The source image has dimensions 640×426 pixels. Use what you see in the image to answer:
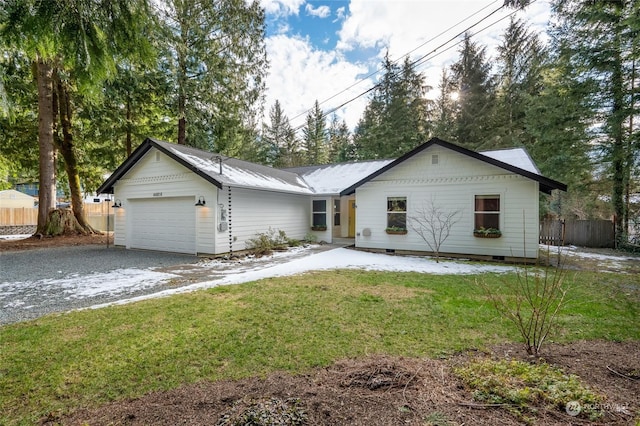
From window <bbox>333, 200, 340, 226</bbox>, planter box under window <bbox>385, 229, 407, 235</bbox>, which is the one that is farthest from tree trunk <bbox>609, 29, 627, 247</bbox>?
window <bbox>333, 200, 340, 226</bbox>

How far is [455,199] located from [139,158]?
448 inches

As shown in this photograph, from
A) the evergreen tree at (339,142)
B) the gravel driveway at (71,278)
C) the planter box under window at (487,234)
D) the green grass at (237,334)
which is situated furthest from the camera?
the evergreen tree at (339,142)

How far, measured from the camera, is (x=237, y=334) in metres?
3.52

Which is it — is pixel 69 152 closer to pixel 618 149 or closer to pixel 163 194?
pixel 163 194

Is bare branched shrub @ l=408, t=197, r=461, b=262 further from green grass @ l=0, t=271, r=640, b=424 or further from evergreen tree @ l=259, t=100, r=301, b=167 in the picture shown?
evergreen tree @ l=259, t=100, r=301, b=167

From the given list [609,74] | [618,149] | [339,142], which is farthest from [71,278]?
[339,142]

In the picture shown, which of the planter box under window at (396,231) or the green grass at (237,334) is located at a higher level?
the planter box under window at (396,231)

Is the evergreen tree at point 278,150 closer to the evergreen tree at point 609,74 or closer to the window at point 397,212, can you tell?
the window at point 397,212

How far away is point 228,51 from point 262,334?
16193 millimetres

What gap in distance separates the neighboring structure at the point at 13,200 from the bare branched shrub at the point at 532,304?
120 ft

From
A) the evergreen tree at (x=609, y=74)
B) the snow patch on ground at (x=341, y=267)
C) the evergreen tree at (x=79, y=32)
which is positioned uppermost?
the evergreen tree at (x=609, y=74)

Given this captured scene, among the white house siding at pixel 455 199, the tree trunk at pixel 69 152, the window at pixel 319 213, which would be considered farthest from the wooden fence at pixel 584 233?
the tree trunk at pixel 69 152

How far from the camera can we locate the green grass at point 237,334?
2.58m

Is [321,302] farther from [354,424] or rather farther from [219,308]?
[354,424]
